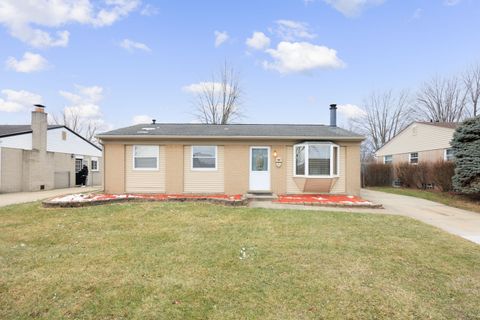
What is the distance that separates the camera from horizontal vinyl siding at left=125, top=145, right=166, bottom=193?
39.9ft

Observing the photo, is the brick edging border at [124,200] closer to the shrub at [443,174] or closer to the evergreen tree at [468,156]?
the evergreen tree at [468,156]

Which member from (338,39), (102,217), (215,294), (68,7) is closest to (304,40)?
(338,39)

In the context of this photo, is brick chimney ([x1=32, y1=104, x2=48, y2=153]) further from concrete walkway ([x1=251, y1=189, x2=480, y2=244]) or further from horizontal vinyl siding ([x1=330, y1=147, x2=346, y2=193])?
horizontal vinyl siding ([x1=330, y1=147, x2=346, y2=193])

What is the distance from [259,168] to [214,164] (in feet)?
6.51

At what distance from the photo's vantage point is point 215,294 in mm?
3506

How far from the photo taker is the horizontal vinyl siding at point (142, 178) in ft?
39.9

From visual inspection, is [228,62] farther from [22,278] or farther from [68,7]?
[22,278]

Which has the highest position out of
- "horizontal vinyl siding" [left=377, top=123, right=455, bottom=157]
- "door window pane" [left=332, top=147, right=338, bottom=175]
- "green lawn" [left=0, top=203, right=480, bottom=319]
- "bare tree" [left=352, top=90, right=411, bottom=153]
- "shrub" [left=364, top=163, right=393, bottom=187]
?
"bare tree" [left=352, top=90, right=411, bottom=153]

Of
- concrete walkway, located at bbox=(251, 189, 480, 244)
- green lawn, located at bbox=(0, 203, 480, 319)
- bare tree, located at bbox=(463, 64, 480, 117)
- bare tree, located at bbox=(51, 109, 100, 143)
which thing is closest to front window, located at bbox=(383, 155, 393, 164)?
concrete walkway, located at bbox=(251, 189, 480, 244)

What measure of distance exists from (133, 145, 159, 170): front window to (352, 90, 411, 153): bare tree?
98.8 feet

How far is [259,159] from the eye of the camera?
39.7 feet

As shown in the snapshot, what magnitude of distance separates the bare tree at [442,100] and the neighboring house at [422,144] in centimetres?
1412

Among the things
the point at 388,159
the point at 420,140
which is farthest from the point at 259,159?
the point at 388,159

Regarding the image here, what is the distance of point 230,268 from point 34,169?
16813mm
